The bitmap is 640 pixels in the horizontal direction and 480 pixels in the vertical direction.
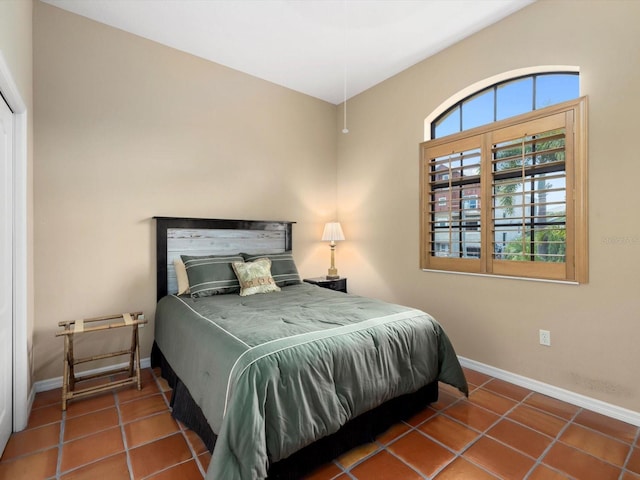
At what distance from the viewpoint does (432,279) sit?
3289mm

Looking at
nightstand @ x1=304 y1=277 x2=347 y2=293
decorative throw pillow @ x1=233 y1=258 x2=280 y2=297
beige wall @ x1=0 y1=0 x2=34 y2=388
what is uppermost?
beige wall @ x1=0 y1=0 x2=34 y2=388

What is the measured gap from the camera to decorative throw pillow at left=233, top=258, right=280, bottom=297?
2.97m

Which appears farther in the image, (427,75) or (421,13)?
(427,75)

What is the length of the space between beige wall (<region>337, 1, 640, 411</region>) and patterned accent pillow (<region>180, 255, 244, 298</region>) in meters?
1.75

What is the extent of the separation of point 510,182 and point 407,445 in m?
2.11

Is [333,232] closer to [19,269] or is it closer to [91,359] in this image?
[91,359]

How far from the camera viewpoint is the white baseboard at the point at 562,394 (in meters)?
2.16

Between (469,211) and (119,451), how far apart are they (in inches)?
123

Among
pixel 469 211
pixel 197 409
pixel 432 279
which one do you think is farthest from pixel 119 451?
pixel 469 211

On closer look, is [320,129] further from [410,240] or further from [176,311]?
[176,311]

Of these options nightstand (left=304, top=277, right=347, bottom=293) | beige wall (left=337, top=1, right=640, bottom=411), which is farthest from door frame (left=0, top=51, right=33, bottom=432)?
beige wall (left=337, top=1, right=640, bottom=411)

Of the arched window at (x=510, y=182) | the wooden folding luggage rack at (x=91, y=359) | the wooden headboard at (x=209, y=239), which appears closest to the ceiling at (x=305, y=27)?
the arched window at (x=510, y=182)

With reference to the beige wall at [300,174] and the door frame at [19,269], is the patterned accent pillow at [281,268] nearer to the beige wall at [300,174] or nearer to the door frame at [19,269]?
the beige wall at [300,174]

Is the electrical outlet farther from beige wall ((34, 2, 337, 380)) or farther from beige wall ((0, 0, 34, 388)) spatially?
beige wall ((0, 0, 34, 388))
